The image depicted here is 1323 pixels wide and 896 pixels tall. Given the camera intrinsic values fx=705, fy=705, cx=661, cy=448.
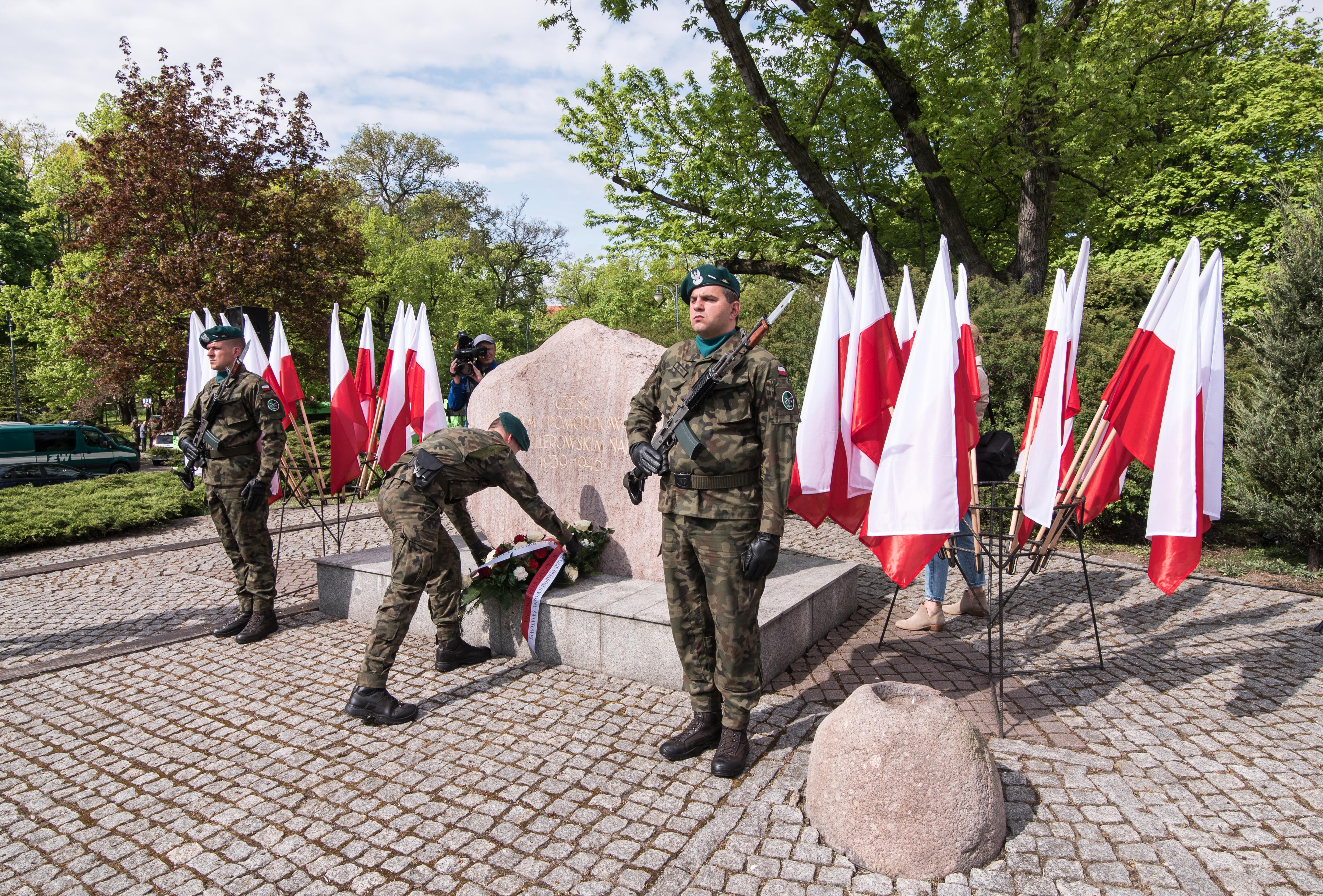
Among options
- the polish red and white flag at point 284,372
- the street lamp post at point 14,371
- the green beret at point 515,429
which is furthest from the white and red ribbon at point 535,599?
Result: the street lamp post at point 14,371

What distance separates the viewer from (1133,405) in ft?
13.2

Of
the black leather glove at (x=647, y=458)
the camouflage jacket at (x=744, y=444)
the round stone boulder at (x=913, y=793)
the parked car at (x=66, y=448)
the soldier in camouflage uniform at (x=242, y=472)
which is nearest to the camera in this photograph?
the round stone boulder at (x=913, y=793)

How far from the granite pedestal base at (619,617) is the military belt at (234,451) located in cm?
123

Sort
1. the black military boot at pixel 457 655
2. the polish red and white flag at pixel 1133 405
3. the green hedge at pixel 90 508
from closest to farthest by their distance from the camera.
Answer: the polish red and white flag at pixel 1133 405 → the black military boot at pixel 457 655 → the green hedge at pixel 90 508

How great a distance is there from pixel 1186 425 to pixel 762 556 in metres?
2.44

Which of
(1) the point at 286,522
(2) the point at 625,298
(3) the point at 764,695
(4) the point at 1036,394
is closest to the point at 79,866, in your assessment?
(3) the point at 764,695

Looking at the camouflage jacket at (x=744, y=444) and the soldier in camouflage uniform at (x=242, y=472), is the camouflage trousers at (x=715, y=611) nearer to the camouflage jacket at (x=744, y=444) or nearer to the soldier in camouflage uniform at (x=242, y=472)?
the camouflage jacket at (x=744, y=444)

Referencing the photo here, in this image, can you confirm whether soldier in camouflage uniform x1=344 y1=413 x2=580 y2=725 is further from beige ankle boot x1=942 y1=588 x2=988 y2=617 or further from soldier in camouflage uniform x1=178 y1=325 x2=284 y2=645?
beige ankle boot x1=942 y1=588 x2=988 y2=617

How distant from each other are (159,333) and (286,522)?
608 centimetres

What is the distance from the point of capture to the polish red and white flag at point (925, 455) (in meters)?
3.83

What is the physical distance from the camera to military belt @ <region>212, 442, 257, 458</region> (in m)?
5.71

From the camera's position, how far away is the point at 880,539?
13.7 ft

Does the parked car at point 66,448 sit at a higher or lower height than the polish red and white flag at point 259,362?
lower

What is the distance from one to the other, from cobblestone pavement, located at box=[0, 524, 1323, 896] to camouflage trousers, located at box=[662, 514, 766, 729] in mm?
369
